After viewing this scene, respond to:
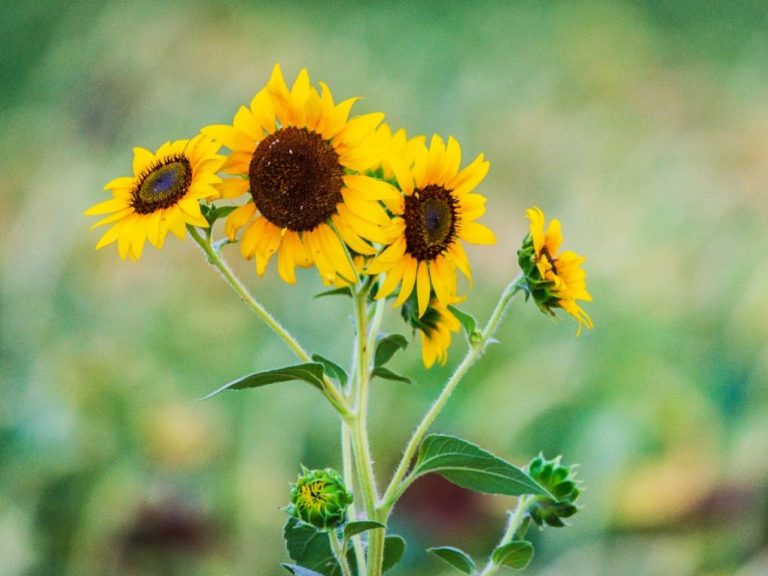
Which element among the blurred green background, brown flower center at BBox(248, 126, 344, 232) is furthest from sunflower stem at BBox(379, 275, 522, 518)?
the blurred green background

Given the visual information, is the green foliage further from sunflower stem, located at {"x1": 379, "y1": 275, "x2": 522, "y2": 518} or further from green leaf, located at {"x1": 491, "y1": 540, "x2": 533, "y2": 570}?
green leaf, located at {"x1": 491, "y1": 540, "x2": 533, "y2": 570}

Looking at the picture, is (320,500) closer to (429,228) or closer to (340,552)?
(340,552)

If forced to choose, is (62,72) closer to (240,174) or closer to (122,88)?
(122,88)

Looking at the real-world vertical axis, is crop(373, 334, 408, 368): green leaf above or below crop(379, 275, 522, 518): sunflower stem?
above

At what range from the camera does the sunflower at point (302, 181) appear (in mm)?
517

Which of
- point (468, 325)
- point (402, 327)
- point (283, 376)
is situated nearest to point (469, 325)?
point (468, 325)

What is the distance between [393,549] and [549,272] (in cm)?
20

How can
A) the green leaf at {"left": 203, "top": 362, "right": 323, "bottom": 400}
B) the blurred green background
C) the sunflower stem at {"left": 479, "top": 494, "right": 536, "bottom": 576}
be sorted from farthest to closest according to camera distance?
1. the blurred green background
2. the sunflower stem at {"left": 479, "top": 494, "right": 536, "bottom": 576}
3. the green leaf at {"left": 203, "top": 362, "right": 323, "bottom": 400}

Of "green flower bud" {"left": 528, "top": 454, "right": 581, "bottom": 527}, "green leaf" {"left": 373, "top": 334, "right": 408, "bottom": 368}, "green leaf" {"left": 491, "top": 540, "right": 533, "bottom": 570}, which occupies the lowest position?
"green leaf" {"left": 491, "top": 540, "right": 533, "bottom": 570}

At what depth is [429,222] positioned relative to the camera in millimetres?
523

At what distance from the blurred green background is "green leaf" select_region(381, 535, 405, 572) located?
3.17 ft

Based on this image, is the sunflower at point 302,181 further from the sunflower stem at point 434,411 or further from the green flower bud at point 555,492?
the green flower bud at point 555,492

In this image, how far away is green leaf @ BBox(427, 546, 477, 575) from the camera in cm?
58

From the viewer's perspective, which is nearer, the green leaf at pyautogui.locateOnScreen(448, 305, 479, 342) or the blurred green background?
the green leaf at pyautogui.locateOnScreen(448, 305, 479, 342)
